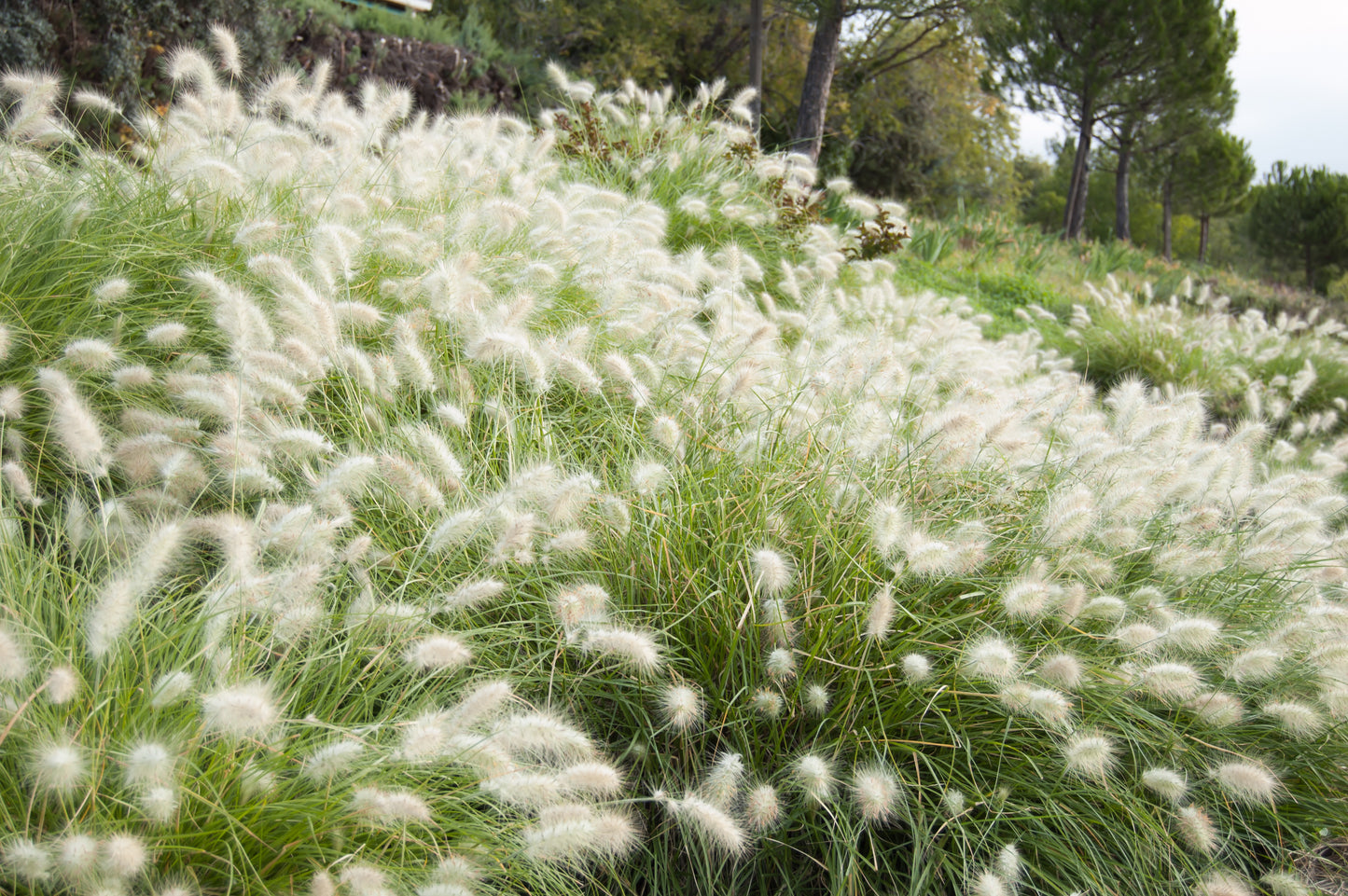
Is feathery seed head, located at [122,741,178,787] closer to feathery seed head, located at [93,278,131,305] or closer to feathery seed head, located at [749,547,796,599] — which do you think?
feathery seed head, located at [749,547,796,599]

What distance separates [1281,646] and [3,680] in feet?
8.25

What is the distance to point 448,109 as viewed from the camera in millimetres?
8344

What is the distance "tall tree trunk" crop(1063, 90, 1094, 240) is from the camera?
1986 centimetres

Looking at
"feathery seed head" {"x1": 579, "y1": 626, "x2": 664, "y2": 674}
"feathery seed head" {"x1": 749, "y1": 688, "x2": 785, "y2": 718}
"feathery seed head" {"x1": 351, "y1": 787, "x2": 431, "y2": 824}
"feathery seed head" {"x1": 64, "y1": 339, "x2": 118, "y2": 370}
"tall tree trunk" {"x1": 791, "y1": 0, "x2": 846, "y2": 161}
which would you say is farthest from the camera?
"tall tree trunk" {"x1": 791, "y1": 0, "x2": 846, "y2": 161}

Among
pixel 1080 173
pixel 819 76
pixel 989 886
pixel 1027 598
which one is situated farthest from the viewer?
pixel 1080 173

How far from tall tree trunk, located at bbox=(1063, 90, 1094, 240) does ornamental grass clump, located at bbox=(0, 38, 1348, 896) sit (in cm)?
1967

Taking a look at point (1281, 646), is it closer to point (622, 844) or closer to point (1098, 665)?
point (1098, 665)

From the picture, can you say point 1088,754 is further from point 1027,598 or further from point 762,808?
point 762,808

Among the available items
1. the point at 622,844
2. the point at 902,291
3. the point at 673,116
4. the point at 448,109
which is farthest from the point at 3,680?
the point at 448,109

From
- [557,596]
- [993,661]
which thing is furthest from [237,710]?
[993,661]

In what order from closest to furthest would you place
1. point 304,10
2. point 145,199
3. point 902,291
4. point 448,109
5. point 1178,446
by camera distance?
point 145,199
point 1178,446
point 902,291
point 304,10
point 448,109

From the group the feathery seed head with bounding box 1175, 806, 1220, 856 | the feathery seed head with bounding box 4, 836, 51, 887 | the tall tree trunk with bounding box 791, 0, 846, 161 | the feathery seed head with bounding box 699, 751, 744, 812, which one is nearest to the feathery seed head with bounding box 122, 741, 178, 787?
the feathery seed head with bounding box 4, 836, 51, 887

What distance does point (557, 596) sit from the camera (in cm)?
179

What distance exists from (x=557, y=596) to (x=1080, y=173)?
21957 millimetres
